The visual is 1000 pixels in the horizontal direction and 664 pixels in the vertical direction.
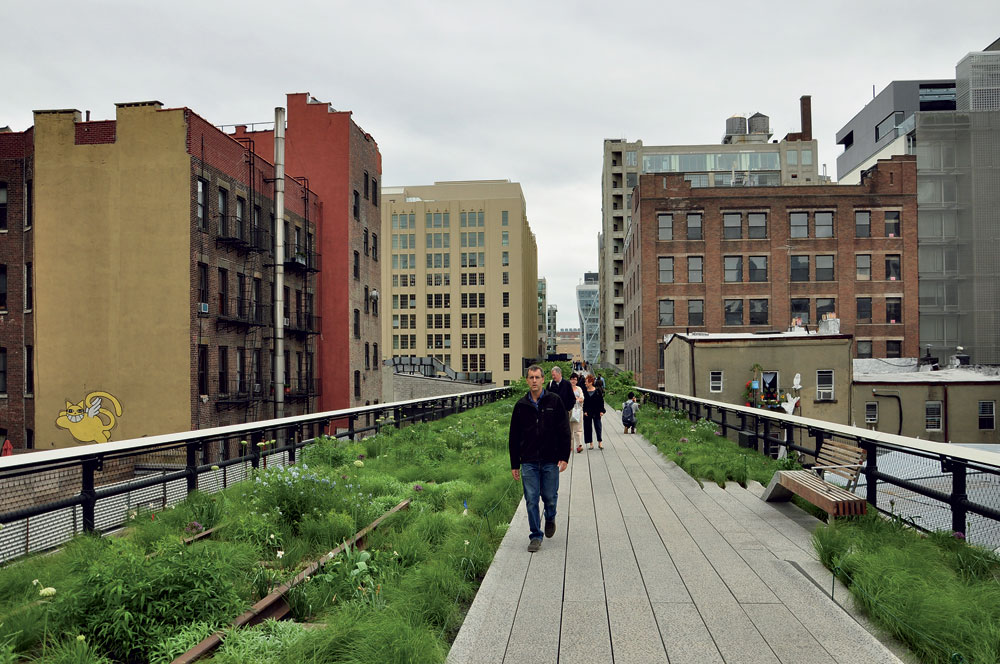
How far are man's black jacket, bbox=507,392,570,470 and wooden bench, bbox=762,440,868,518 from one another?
2775 mm

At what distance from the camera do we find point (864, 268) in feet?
186

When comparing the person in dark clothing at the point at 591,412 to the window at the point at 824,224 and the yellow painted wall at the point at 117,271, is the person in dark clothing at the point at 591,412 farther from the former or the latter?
the window at the point at 824,224

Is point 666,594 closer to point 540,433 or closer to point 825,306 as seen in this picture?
point 540,433

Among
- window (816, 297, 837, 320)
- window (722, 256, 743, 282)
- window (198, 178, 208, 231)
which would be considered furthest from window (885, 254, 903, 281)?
window (198, 178, 208, 231)

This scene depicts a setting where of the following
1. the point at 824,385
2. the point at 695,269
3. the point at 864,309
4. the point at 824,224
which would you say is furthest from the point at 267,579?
the point at 864,309

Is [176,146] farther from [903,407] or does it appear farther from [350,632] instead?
[903,407]

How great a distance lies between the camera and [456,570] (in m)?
6.01

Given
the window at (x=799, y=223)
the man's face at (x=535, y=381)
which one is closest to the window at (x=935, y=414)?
the window at (x=799, y=223)

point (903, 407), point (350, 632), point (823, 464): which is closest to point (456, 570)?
point (350, 632)

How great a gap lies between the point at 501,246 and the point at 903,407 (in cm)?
6472

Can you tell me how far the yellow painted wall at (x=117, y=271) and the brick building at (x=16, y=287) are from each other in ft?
3.57

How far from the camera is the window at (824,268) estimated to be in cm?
5662

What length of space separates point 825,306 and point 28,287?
54.1m

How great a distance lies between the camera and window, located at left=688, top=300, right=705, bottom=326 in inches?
2261
